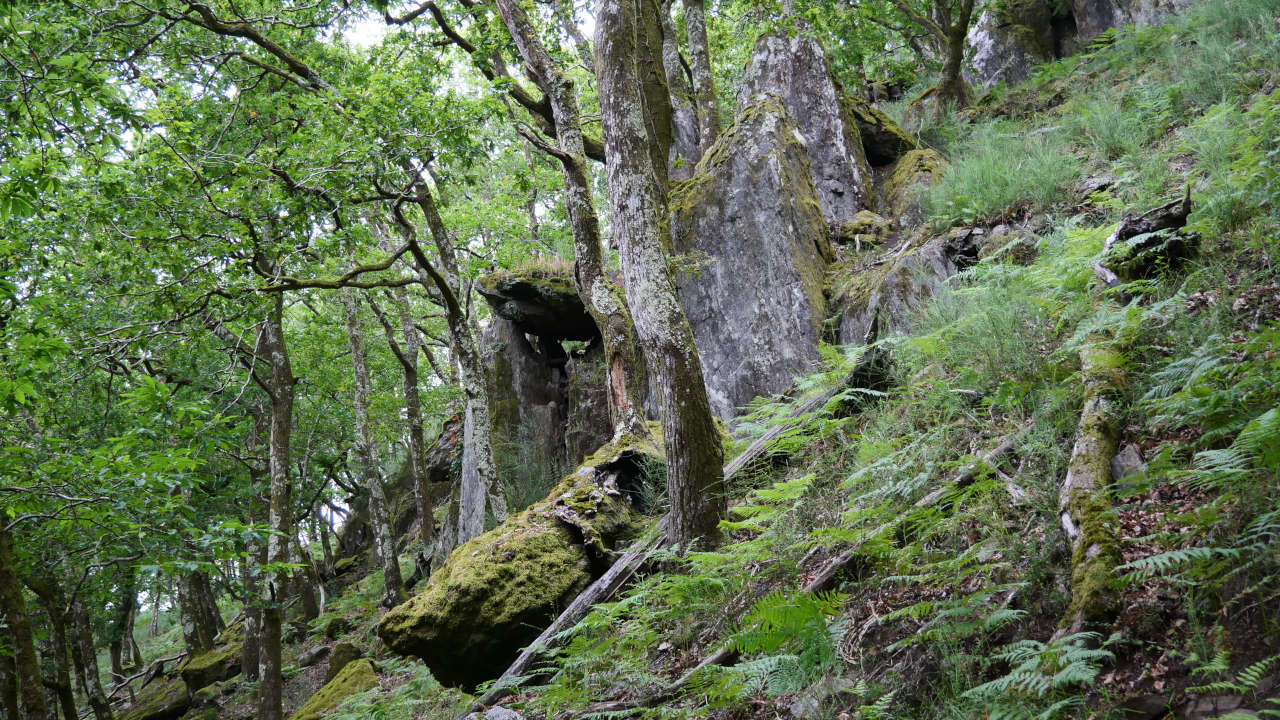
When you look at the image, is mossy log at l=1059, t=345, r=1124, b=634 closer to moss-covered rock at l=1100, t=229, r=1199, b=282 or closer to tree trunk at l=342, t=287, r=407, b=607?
moss-covered rock at l=1100, t=229, r=1199, b=282

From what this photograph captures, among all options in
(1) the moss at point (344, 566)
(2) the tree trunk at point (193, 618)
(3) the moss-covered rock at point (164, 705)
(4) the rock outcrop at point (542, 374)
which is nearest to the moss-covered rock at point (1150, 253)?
(4) the rock outcrop at point (542, 374)

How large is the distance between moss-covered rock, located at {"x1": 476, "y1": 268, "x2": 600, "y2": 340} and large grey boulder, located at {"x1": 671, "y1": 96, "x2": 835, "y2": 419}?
2.91 m

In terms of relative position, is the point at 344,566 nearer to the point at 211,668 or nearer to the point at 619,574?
the point at 211,668

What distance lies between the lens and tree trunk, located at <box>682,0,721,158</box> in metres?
10.9

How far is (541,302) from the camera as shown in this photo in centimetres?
1211

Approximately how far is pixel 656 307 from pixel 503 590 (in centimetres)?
291

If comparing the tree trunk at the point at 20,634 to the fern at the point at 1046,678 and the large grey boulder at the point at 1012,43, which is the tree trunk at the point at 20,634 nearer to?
the fern at the point at 1046,678

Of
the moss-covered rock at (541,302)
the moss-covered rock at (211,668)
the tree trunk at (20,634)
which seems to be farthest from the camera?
the moss-covered rock at (211,668)

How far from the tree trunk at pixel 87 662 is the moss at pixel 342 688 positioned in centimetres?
584

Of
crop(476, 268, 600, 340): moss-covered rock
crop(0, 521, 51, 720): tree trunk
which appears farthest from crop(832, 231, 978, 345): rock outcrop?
crop(0, 521, 51, 720): tree trunk

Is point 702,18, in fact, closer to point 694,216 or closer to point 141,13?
point 694,216

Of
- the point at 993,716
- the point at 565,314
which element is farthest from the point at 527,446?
the point at 993,716

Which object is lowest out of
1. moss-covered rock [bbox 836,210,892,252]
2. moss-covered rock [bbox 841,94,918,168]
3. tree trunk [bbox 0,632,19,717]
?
tree trunk [bbox 0,632,19,717]

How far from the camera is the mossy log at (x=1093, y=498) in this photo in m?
2.44
